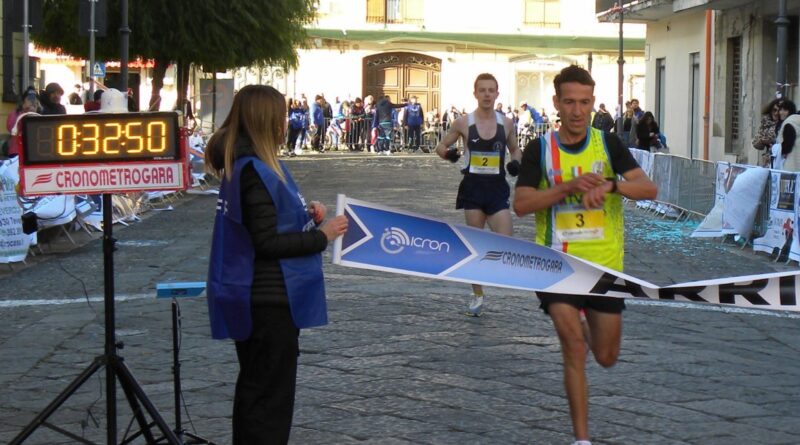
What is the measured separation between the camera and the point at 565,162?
566 centimetres

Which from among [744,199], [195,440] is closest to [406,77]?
[744,199]

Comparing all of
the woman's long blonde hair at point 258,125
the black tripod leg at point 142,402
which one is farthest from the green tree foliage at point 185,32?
the woman's long blonde hair at point 258,125

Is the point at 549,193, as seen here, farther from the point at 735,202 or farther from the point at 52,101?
the point at 52,101

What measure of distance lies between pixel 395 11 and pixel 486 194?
4349 centimetres

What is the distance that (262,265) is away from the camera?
15.6 feet

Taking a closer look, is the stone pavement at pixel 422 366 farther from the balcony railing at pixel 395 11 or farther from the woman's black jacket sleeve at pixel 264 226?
the balcony railing at pixel 395 11

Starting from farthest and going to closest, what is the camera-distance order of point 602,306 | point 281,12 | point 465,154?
1. point 281,12
2. point 465,154
3. point 602,306

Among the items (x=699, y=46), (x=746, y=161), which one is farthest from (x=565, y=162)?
(x=699, y=46)

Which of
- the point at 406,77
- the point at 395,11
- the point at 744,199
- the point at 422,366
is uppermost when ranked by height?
the point at 395,11

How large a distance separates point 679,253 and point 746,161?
1259 cm

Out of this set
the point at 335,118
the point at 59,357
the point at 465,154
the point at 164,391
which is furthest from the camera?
the point at 335,118

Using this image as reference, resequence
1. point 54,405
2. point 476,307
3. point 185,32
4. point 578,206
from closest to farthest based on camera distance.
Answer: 1. point 54,405
2. point 578,206
3. point 476,307
4. point 185,32

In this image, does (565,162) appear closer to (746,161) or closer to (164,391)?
(164,391)

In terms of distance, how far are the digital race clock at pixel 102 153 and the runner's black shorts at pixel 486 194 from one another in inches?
181
